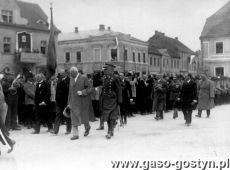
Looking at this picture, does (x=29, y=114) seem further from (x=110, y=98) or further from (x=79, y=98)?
(x=110, y=98)

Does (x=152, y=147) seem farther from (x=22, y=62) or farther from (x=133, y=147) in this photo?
(x=22, y=62)

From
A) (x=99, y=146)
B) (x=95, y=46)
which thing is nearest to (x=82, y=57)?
(x=95, y=46)

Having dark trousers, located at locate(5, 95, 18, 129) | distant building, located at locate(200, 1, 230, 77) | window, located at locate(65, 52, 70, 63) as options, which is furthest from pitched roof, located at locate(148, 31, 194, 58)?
dark trousers, located at locate(5, 95, 18, 129)

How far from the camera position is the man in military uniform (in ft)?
35.2

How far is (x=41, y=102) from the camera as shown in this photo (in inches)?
477

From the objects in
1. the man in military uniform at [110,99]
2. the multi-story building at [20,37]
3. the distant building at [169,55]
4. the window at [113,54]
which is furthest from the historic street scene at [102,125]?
the distant building at [169,55]

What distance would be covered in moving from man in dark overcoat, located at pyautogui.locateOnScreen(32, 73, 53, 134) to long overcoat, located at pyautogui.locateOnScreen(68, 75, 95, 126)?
4.55 feet

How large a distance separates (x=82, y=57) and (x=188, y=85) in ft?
133

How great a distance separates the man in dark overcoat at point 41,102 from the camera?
12078 millimetres

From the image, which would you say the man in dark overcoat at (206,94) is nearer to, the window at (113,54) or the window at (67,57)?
the window at (113,54)

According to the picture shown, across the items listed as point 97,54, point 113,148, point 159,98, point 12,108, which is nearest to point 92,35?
point 97,54

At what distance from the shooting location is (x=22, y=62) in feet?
119

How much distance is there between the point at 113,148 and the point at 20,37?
30.0m

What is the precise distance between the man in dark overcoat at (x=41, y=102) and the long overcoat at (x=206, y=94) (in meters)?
6.96
